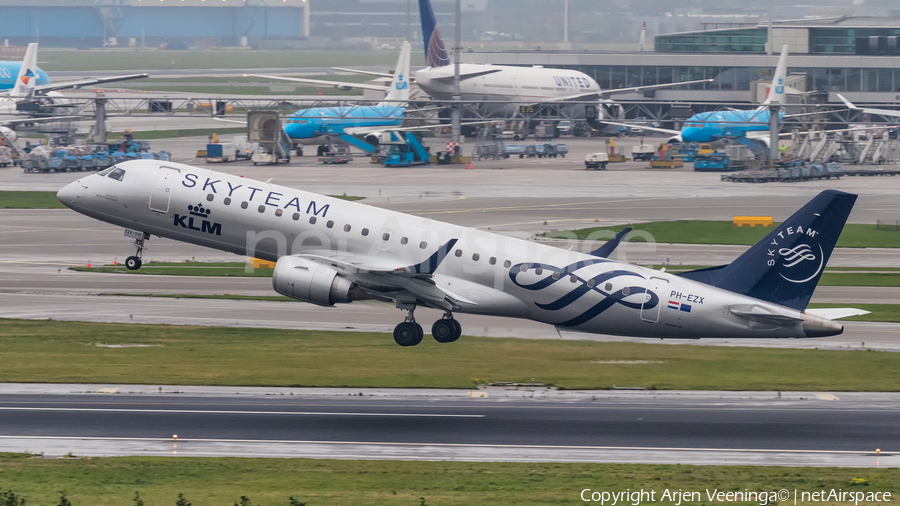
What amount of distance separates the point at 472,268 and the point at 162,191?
13577mm

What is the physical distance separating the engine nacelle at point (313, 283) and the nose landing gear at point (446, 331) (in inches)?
157

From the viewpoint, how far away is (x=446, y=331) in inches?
1647

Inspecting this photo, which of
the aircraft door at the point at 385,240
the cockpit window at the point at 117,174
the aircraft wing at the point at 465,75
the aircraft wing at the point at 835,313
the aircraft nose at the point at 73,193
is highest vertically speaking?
the aircraft wing at the point at 465,75

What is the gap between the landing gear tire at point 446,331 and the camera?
137ft

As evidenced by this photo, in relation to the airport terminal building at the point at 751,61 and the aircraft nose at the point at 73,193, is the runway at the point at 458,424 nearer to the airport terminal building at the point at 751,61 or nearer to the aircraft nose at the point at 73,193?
the aircraft nose at the point at 73,193

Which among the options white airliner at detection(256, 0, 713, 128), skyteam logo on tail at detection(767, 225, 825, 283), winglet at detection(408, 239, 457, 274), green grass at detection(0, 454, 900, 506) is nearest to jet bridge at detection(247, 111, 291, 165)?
white airliner at detection(256, 0, 713, 128)

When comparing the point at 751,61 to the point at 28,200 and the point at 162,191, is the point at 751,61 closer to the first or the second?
the point at 28,200

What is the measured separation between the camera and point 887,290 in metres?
60.3

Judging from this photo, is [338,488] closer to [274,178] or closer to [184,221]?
[184,221]

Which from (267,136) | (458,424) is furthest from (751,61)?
(458,424)

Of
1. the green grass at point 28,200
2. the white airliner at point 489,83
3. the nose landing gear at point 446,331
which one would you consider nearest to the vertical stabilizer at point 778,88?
the white airliner at point 489,83

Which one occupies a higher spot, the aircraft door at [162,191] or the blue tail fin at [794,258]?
the aircraft door at [162,191]

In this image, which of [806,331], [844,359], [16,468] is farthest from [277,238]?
[844,359]

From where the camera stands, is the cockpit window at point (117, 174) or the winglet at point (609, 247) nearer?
the winglet at point (609, 247)
